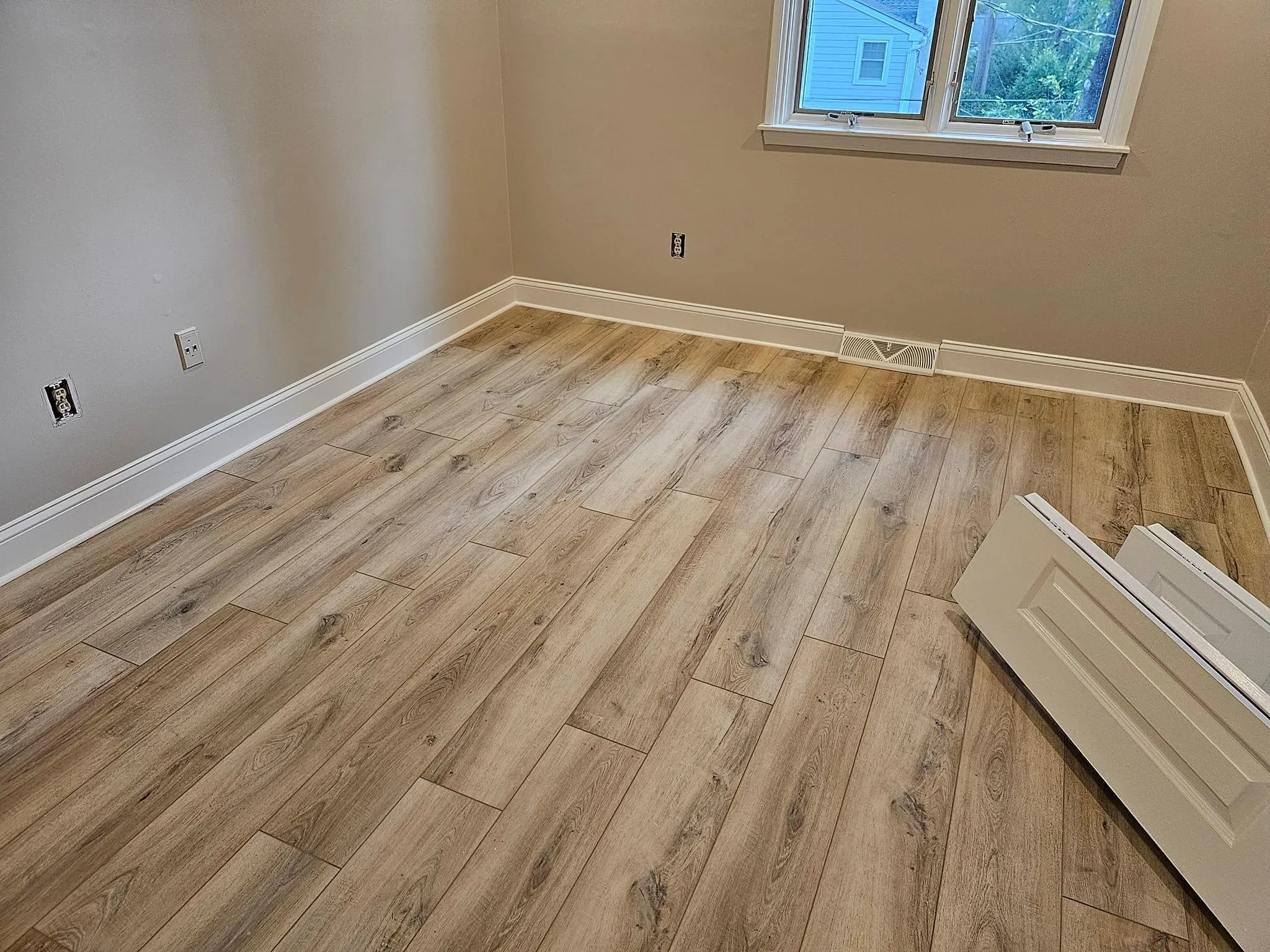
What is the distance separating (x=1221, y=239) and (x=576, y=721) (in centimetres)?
261

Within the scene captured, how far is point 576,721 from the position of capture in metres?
1.77

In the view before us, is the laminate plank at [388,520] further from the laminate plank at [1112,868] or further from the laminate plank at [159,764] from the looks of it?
the laminate plank at [1112,868]

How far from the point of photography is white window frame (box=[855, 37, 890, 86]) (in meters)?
3.04

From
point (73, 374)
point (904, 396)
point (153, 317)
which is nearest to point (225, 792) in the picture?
point (73, 374)

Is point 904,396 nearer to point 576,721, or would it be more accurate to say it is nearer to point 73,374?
point 576,721

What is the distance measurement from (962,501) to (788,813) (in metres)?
1.29

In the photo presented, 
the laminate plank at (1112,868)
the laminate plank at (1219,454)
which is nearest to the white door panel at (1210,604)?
the laminate plank at (1112,868)

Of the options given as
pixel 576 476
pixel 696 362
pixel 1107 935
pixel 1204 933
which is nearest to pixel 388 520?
pixel 576 476

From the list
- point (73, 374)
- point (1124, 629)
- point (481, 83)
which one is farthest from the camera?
point (481, 83)

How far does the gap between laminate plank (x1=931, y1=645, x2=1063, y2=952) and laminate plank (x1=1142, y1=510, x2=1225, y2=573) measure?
34.5 inches

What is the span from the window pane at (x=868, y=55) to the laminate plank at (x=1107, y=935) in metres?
2.61

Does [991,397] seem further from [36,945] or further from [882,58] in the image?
[36,945]

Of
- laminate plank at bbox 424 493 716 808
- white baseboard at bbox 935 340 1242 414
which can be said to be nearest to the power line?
white baseboard at bbox 935 340 1242 414

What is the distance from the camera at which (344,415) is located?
299 centimetres
